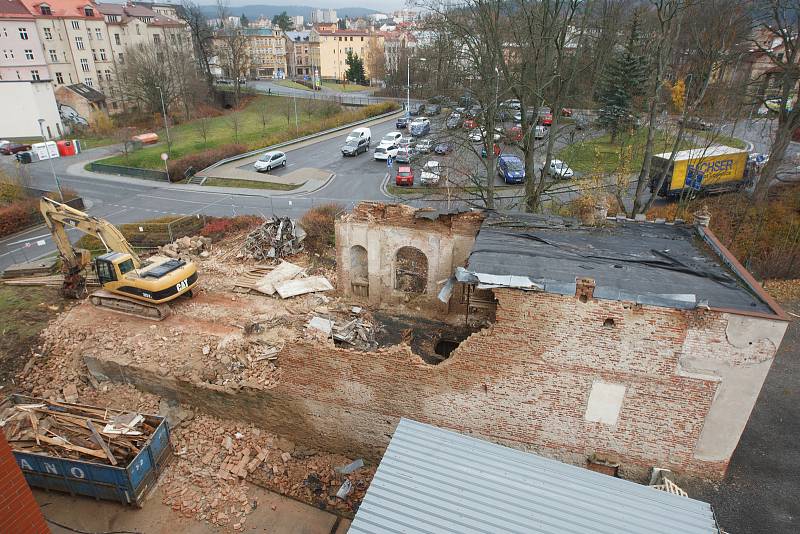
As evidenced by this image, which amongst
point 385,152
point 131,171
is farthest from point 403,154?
point 131,171

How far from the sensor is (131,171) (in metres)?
41.0

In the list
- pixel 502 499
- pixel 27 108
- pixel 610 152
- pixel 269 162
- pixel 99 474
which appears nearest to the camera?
pixel 502 499

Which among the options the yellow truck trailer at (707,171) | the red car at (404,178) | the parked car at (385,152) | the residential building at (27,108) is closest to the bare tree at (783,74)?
the yellow truck trailer at (707,171)

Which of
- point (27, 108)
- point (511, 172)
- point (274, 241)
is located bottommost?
point (274, 241)

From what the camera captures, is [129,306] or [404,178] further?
[404,178]

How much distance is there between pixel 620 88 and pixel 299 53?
9507 cm

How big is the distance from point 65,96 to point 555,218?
64525mm

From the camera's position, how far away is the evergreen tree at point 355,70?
83200 mm

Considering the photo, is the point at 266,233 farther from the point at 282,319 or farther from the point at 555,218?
the point at 555,218

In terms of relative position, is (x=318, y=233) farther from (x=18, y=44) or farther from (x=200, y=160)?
(x=18, y=44)

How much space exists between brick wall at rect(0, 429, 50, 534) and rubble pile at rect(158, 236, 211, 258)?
15.7 meters

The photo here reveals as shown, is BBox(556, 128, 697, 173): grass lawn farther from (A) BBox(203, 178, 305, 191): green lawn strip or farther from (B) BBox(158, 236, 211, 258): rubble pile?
(B) BBox(158, 236, 211, 258): rubble pile

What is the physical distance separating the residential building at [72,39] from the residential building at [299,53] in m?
53.4

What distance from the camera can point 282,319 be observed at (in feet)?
58.5
